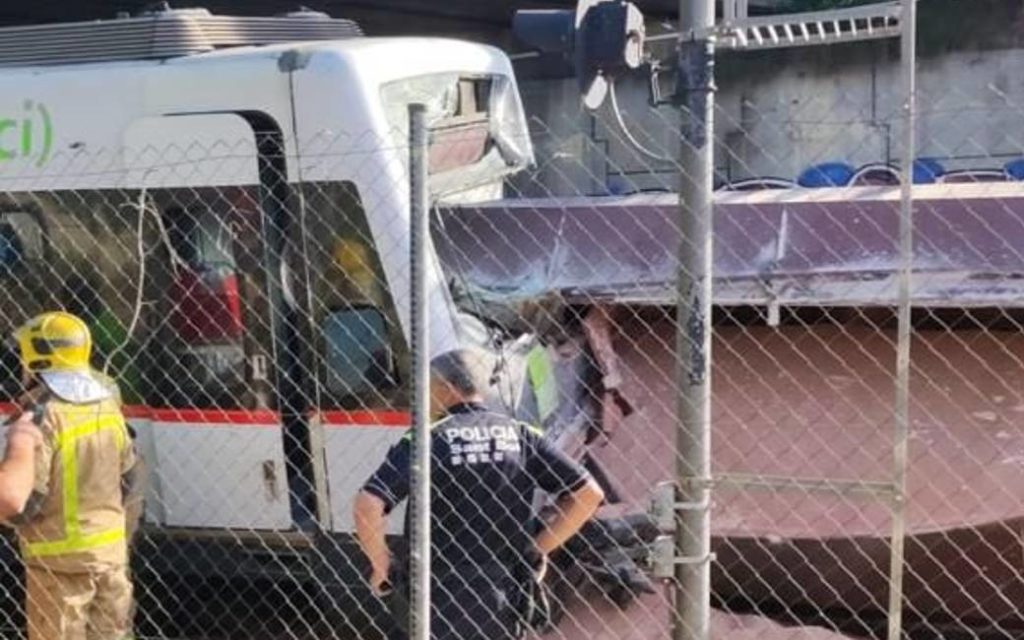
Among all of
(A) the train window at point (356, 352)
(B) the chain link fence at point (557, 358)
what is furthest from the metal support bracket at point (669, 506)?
(A) the train window at point (356, 352)

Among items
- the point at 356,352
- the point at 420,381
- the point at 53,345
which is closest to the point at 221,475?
the point at 356,352

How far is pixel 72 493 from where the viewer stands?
4.51 metres

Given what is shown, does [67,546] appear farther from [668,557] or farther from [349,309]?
[668,557]

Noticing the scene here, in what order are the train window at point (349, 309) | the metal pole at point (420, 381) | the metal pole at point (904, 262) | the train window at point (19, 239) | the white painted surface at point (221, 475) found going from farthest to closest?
the train window at point (19, 239) → the white painted surface at point (221, 475) → the train window at point (349, 309) → the metal pole at point (420, 381) → the metal pole at point (904, 262)

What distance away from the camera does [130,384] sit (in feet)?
18.6

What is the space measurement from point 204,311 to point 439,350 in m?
1.09

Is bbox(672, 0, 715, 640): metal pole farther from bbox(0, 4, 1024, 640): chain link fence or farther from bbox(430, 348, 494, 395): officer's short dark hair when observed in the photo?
bbox(0, 4, 1024, 640): chain link fence

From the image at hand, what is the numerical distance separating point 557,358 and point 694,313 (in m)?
2.17

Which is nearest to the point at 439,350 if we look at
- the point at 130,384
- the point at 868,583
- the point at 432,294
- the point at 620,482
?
the point at 432,294

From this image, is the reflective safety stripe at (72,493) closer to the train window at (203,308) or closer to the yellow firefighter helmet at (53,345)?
the yellow firefighter helmet at (53,345)

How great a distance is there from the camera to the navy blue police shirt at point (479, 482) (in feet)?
12.7

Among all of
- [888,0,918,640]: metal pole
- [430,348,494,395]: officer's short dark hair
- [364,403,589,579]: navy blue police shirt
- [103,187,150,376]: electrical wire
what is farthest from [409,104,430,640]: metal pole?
[103,187,150,376]: electrical wire

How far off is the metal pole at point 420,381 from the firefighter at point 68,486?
1472 millimetres

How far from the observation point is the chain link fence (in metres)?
4.91
